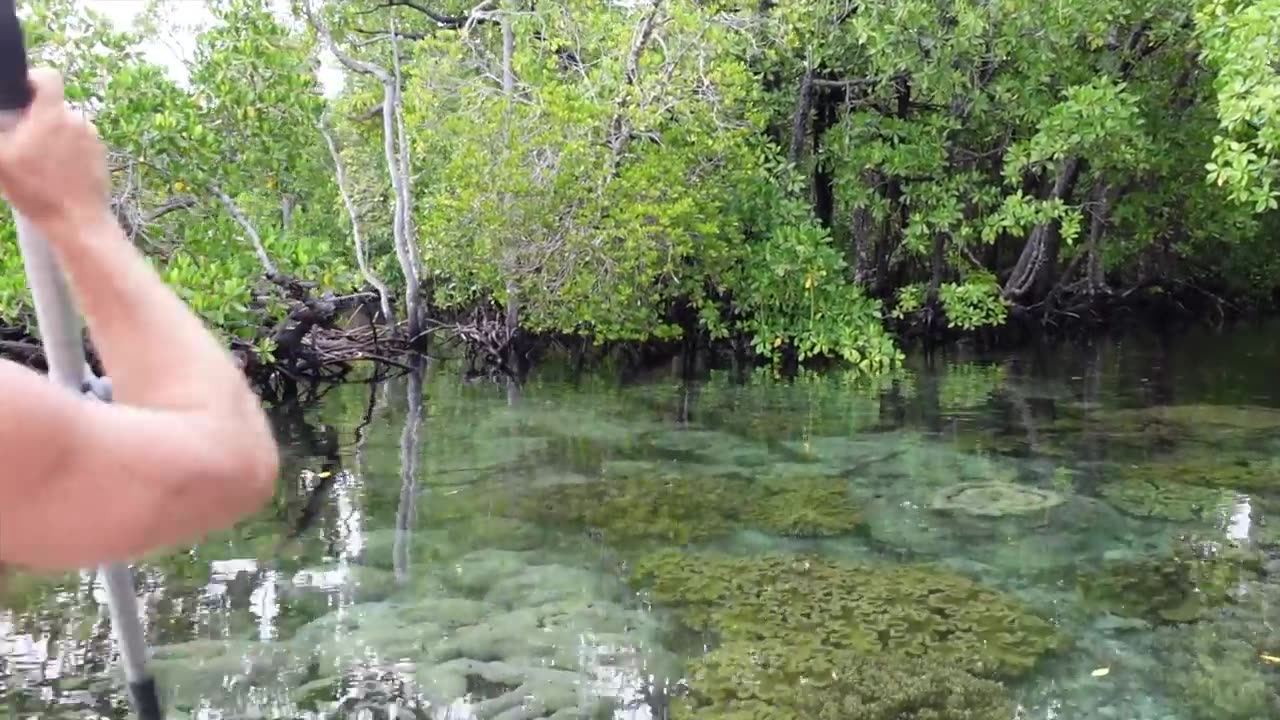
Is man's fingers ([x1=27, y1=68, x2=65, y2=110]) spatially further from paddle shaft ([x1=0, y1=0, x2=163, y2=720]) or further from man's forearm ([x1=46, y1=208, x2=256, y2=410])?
man's forearm ([x1=46, y1=208, x2=256, y2=410])

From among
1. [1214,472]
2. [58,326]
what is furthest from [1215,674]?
[58,326]

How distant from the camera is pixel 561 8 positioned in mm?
11633

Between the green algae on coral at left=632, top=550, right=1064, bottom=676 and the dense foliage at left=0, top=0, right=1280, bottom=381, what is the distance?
14.6 feet

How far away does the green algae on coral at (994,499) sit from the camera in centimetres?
625

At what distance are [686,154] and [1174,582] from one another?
762 centimetres

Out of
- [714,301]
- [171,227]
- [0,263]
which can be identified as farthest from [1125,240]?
[0,263]

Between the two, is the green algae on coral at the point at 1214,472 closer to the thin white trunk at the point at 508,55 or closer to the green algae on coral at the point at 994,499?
the green algae on coral at the point at 994,499

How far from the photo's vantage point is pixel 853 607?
469cm

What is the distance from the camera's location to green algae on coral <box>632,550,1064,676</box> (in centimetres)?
425

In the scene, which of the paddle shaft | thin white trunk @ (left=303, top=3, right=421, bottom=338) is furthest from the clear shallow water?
thin white trunk @ (left=303, top=3, right=421, bottom=338)

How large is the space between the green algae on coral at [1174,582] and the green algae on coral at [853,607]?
0.47m

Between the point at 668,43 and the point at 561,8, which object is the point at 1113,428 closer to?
the point at 668,43

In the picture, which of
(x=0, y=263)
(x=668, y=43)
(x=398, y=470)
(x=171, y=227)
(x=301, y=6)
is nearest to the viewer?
(x=0, y=263)

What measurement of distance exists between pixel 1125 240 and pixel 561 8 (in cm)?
1053
